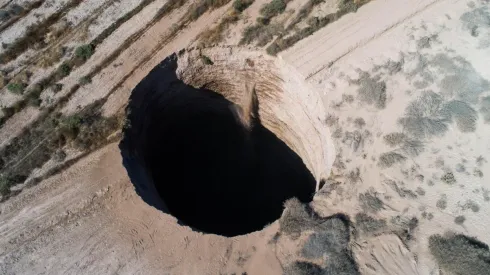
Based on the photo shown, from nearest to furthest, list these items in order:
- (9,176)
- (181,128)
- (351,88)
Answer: (9,176) → (351,88) → (181,128)

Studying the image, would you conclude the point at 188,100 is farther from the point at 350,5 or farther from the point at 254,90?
the point at 350,5

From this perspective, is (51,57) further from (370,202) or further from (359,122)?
(370,202)

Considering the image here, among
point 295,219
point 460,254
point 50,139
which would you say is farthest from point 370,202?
point 50,139

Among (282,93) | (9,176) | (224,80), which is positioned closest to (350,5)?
(282,93)

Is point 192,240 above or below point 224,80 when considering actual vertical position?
below

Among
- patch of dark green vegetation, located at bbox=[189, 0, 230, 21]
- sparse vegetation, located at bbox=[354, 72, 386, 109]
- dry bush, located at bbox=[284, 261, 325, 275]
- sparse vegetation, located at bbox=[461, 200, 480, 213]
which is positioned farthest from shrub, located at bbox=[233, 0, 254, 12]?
sparse vegetation, located at bbox=[461, 200, 480, 213]

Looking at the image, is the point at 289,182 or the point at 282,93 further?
the point at 289,182
